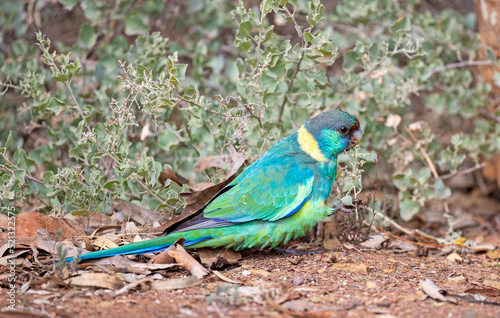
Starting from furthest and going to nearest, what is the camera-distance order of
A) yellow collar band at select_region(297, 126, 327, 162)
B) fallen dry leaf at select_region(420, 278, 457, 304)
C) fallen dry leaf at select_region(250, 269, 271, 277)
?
yellow collar band at select_region(297, 126, 327, 162) → fallen dry leaf at select_region(250, 269, 271, 277) → fallen dry leaf at select_region(420, 278, 457, 304)

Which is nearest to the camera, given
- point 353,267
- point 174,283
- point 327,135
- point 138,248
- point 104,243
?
point 174,283

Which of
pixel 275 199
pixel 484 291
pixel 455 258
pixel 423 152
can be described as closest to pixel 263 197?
pixel 275 199

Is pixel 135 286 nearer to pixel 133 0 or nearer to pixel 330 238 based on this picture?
pixel 330 238

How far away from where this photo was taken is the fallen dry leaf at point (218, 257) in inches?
116

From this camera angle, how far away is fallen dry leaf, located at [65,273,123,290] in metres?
2.55

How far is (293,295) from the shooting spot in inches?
98.9

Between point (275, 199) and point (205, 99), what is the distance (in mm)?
1027

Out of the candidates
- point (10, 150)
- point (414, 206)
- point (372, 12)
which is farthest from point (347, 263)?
point (10, 150)

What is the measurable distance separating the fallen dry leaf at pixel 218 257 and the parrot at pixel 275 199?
0.06 m

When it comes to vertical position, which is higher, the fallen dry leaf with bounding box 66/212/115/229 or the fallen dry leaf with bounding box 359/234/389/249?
the fallen dry leaf with bounding box 66/212/115/229

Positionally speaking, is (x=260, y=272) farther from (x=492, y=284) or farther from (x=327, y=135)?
(x=492, y=284)

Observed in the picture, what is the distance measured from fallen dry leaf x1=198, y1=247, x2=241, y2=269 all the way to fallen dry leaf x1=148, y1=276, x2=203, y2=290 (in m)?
0.25

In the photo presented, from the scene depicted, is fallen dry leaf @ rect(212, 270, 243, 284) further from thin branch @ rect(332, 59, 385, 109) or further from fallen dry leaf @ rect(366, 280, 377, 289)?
thin branch @ rect(332, 59, 385, 109)

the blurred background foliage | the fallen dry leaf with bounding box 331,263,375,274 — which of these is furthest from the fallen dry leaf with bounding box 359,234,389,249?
the fallen dry leaf with bounding box 331,263,375,274
